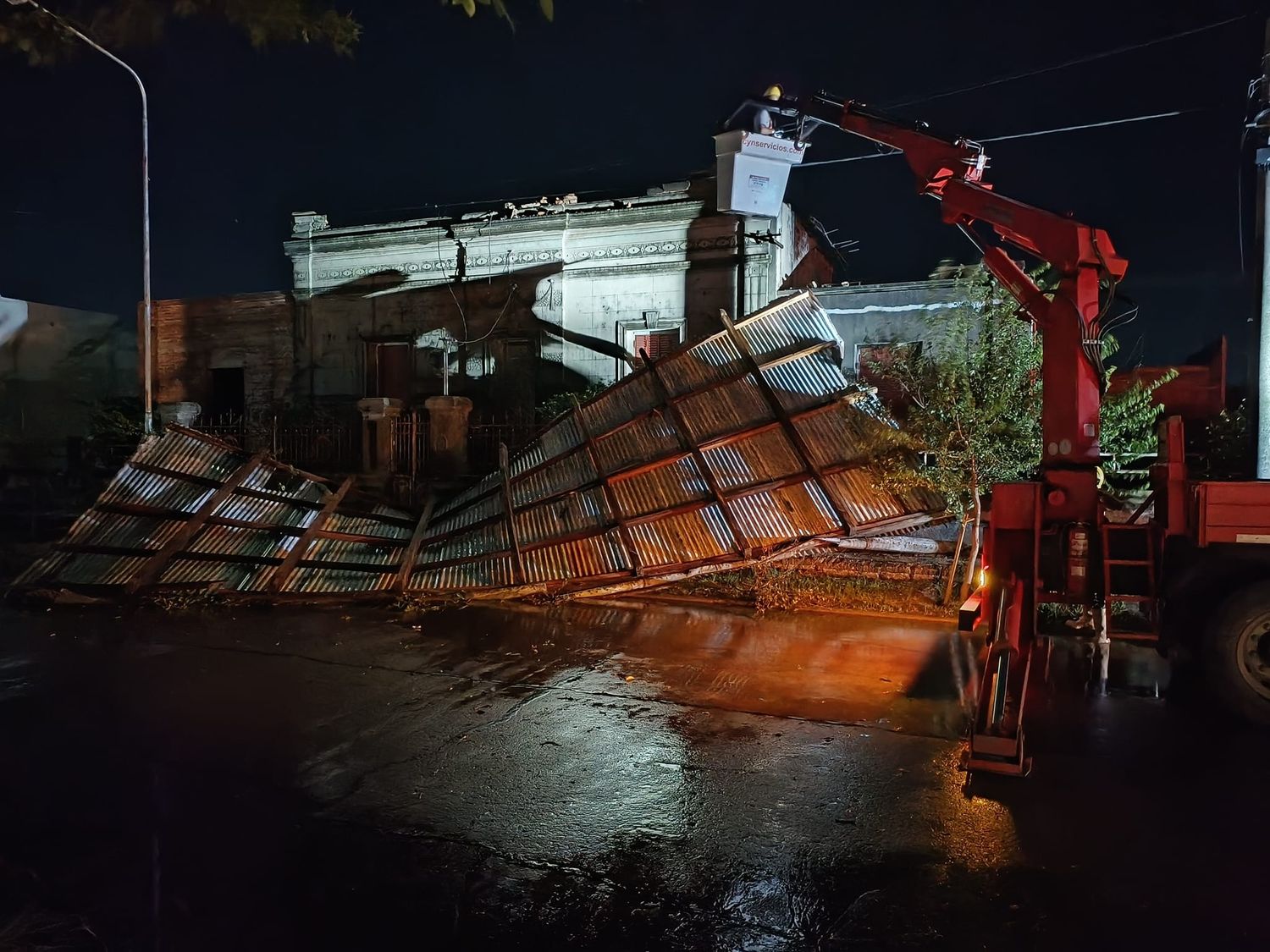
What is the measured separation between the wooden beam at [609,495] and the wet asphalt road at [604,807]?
206 centimetres

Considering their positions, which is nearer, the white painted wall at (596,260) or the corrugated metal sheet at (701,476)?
the corrugated metal sheet at (701,476)

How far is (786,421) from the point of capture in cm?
1009

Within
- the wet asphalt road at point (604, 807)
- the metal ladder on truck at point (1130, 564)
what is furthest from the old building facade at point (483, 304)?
the wet asphalt road at point (604, 807)

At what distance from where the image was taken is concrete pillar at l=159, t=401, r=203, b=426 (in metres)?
17.9

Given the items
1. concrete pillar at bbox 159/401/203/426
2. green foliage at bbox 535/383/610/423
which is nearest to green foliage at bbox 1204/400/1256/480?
green foliage at bbox 535/383/610/423

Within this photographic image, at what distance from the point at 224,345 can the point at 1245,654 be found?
22.4m

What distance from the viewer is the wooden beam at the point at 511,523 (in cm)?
1060

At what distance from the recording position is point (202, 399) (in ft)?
70.8

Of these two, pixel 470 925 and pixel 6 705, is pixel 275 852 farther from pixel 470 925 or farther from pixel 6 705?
pixel 6 705

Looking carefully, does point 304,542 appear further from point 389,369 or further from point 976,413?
point 389,369

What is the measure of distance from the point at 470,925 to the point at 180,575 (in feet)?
29.7

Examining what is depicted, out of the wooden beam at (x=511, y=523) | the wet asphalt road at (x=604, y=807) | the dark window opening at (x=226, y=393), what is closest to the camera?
the wet asphalt road at (x=604, y=807)

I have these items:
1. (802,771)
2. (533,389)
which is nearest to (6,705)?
(802,771)

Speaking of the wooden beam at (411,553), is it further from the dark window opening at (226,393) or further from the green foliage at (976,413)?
the dark window opening at (226,393)
